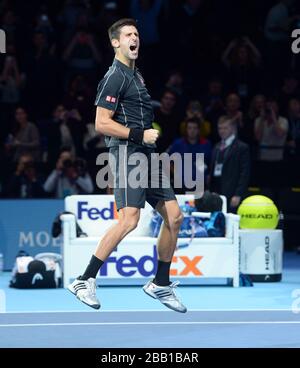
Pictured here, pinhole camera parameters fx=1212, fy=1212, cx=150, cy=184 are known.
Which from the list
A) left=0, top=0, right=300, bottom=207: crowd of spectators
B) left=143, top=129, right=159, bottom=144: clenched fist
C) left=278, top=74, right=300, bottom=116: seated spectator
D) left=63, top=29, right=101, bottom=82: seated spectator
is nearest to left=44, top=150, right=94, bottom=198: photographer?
left=0, top=0, right=300, bottom=207: crowd of spectators

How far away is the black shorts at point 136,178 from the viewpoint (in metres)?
9.79

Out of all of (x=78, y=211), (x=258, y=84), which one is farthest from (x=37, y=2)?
(x=78, y=211)

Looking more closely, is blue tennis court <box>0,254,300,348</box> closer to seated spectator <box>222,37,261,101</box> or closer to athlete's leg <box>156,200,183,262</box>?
athlete's leg <box>156,200,183,262</box>

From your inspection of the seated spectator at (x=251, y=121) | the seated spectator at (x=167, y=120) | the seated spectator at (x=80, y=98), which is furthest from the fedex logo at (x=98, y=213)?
the seated spectator at (x=251, y=121)

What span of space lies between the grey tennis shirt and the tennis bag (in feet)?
12.0

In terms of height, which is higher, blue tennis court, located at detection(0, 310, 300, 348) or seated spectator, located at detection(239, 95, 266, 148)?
seated spectator, located at detection(239, 95, 266, 148)

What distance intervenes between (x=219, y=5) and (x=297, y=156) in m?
3.88

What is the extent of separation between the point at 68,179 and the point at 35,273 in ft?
9.26

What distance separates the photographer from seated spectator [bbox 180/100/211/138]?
1681 centimetres

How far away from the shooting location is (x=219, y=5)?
20.1 meters

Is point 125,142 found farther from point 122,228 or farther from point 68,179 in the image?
point 68,179

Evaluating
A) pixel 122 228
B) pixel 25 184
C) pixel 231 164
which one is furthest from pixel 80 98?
pixel 122 228

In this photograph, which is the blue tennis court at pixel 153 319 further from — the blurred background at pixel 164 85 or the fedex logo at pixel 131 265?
the blurred background at pixel 164 85

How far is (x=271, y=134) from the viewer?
17.4 m
